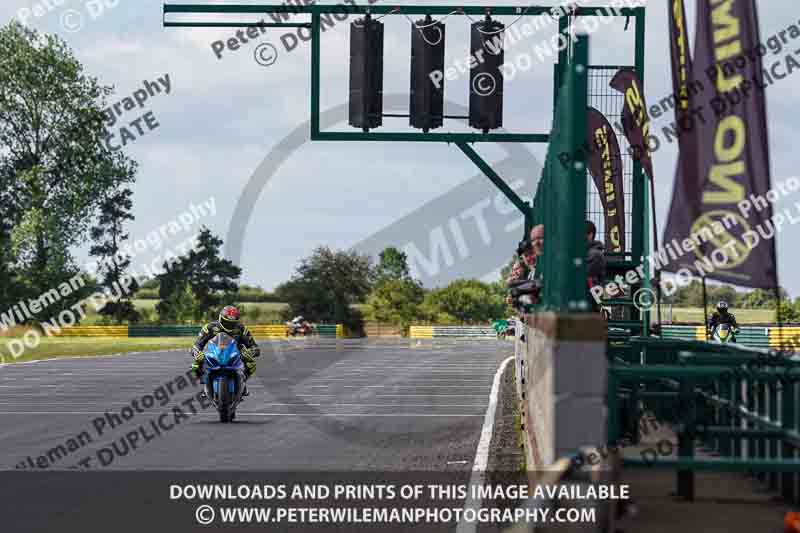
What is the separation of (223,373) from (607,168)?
5983 mm

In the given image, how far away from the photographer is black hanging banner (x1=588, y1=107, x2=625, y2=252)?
59.9 feet

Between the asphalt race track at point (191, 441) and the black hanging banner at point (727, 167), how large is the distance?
2.65 metres

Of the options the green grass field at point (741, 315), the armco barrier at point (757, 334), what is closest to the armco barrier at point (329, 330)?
the green grass field at point (741, 315)

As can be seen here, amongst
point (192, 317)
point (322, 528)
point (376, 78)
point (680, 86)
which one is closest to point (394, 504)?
point (322, 528)

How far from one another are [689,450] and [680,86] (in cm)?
270

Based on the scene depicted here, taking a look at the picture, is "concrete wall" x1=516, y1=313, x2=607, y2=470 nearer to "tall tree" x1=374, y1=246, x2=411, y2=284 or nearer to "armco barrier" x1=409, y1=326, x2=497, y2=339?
"armco barrier" x1=409, y1=326, x2=497, y2=339

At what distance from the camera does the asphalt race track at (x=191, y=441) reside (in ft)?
34.2

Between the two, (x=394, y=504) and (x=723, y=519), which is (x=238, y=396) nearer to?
(x=394, y=504)

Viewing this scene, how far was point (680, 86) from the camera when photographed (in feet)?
31.8

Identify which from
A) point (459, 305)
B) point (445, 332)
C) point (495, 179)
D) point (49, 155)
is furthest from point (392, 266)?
point (495, 179)

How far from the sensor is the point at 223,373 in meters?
18.0

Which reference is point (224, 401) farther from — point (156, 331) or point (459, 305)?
point (459, 305)

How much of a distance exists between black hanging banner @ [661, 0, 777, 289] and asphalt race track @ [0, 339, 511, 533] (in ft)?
8.70

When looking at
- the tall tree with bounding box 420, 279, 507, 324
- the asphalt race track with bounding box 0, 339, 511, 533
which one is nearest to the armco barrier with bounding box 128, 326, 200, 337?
the tall tree with bounding box 420, 279, 507, 324
